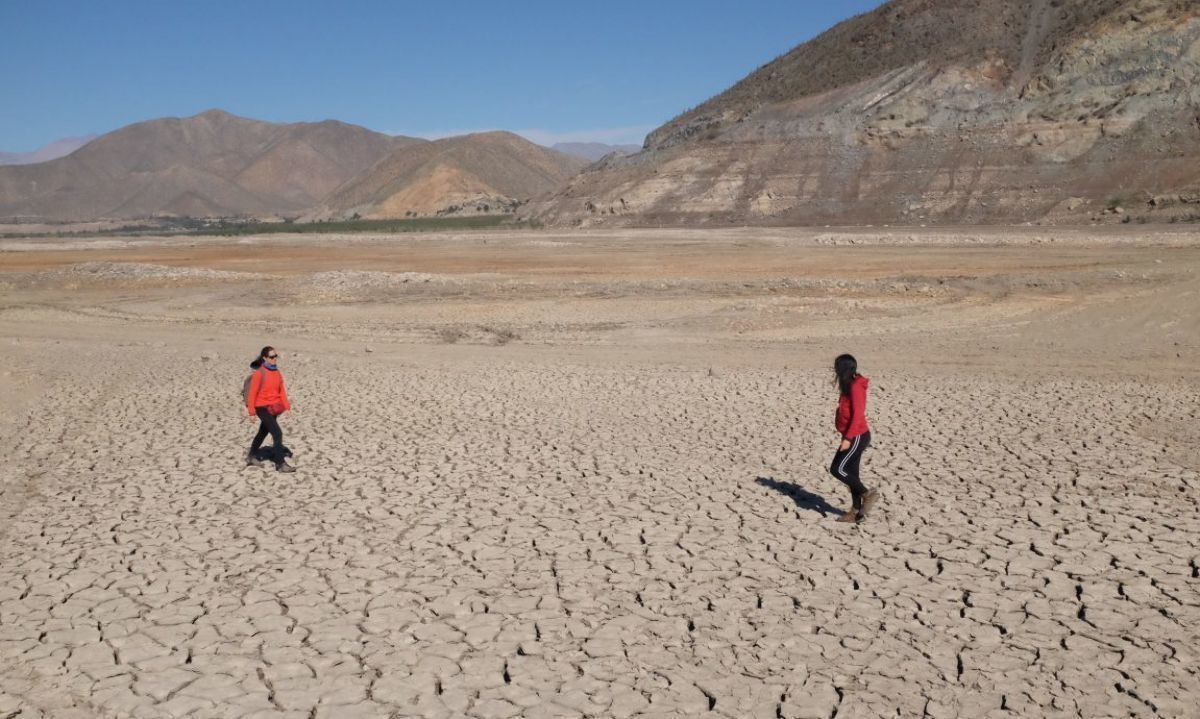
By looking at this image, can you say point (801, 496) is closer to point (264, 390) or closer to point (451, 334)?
point (264, 390)

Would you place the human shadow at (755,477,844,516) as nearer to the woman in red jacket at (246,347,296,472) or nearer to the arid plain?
the arid plain

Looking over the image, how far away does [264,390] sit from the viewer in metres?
9.48

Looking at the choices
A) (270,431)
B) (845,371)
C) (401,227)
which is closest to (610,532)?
(845,371)

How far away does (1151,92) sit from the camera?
58344mm

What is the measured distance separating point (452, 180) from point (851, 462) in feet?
459

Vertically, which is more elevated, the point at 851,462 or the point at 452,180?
the point at 452,180

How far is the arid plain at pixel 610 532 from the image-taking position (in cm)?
553

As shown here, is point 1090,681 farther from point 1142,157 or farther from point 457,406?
point 1142,157

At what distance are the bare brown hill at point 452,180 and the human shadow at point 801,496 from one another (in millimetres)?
119988

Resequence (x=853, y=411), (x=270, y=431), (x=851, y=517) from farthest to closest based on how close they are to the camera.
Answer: (x=270, y=431), (x=851, y=517), (x=853, y=411)

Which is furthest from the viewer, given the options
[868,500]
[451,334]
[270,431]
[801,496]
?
[451,334]

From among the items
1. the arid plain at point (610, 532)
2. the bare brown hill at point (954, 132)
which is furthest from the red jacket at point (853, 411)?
the bare brown hill at point (954, 132)

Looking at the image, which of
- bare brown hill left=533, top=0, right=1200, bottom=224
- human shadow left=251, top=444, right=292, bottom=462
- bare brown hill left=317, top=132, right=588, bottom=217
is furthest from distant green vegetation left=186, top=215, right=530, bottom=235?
human shadow left=251, top=444, right=292, bottom=462

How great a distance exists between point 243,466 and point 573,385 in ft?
18.1
